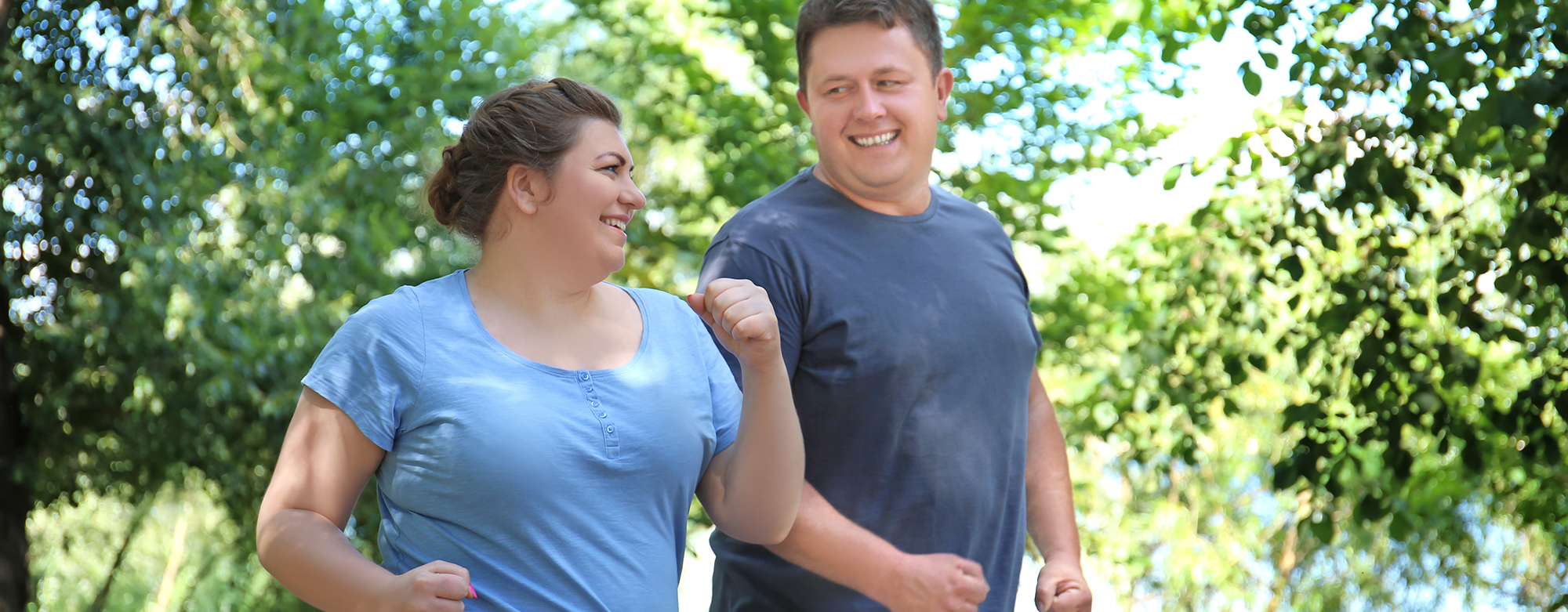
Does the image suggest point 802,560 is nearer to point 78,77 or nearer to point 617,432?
point 617,432

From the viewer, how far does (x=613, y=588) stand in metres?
1.37

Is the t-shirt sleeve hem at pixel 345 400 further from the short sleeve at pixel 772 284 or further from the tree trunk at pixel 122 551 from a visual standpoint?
the tree trunk at pixel 122 551

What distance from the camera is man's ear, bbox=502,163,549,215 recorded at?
1.47 meters

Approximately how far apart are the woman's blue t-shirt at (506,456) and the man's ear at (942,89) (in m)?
0.88

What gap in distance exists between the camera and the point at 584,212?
1.46m

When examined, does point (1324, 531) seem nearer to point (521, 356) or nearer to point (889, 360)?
point (889, 360)

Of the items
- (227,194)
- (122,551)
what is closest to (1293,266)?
(227,194)

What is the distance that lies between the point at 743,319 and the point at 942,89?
2.93ft

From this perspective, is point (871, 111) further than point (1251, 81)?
No

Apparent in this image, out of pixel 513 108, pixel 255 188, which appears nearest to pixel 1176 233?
pixel 513 108

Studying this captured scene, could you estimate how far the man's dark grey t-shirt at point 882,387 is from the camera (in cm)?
177

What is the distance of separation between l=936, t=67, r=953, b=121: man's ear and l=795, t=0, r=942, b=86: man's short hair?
0.05 feet

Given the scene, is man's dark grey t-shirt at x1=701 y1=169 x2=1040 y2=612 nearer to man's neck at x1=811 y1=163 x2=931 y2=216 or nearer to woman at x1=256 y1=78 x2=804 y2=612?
man's neck at x1=811 y1=163 x2=931 y2=216

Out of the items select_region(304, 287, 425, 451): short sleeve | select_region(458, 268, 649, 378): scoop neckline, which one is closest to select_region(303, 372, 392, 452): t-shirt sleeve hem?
select_region(304, 287, 425, 451): short sleeve
